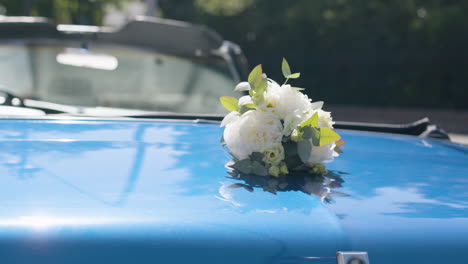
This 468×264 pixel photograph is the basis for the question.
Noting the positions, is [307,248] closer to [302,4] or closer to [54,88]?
[54,88]

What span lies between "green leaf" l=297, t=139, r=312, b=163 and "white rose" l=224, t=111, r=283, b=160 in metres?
0.06

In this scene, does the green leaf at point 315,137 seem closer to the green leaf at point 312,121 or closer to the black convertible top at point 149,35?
the green leaf at point 312,121

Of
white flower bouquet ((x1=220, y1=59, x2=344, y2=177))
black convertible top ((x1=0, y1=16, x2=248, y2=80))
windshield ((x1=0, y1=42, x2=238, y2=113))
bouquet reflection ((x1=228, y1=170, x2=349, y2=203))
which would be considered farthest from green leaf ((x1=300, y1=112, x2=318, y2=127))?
black convertible top ((x1=0, y1=16, x2=248, y2=80))

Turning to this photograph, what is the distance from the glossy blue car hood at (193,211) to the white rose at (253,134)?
0.08 meters

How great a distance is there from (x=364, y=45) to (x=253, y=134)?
1941 centimetres

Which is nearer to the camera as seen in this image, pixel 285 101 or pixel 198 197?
pixel 198 197

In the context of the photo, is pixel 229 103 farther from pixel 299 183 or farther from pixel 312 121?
pixel 299 183

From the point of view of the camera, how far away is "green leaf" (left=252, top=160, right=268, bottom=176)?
174cm

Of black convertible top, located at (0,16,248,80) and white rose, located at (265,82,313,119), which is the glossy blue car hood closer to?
white rose, located at (265,82,313,119)

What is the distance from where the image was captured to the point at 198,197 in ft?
4.83

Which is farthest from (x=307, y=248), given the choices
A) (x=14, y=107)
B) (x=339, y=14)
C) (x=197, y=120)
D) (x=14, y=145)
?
(x=339, y=14)

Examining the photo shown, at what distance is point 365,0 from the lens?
1978 centimetres

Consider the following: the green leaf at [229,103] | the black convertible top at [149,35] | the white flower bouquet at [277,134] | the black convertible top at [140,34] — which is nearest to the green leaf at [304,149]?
the white flower bouquet at [277,134]

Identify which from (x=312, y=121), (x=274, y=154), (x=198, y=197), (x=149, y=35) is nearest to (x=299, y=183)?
(x=274, y=154)
